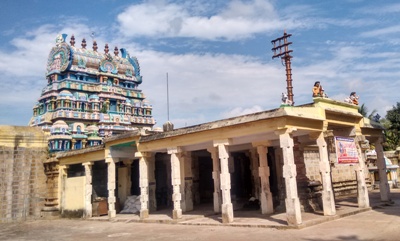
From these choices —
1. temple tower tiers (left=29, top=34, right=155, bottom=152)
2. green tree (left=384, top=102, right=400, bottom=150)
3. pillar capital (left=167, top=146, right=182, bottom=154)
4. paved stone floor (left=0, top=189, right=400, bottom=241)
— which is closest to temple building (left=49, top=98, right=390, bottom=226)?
pillar capital (left=167, top=146, right=182, bottom=154)

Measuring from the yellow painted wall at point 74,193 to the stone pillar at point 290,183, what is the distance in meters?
12.1

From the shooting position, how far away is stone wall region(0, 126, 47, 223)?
1889 cm

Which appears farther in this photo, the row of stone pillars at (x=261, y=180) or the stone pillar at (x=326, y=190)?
the stone pillar at (x=326, y=190)

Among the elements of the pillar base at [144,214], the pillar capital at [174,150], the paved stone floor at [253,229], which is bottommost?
the paved stone floor at [253,229]

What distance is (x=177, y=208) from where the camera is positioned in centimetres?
1416

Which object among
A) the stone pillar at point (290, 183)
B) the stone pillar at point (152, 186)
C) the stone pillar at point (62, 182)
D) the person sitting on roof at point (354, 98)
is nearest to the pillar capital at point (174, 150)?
the stone pillar at point (152, 186)

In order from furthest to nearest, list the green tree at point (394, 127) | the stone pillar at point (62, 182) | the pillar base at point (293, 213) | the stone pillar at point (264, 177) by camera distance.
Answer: the green tree at point (394, 127) → the stone pillar at point (62, 182) → the stone pillar at point (264, 177) → the pillar base at point (293, 213)

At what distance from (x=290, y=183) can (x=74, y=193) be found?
43.3ft

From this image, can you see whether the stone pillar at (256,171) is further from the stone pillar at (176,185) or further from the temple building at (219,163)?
the stone pillar at (176,185)

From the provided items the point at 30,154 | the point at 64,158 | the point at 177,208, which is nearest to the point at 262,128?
the point at 177,208

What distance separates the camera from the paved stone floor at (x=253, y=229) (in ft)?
30.3

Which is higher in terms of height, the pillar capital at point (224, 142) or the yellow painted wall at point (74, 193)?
the pillar capital at point (224, 142)

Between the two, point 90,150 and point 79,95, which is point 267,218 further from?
point 79,95

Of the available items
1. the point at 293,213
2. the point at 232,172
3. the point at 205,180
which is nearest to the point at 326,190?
the point at 293,213
